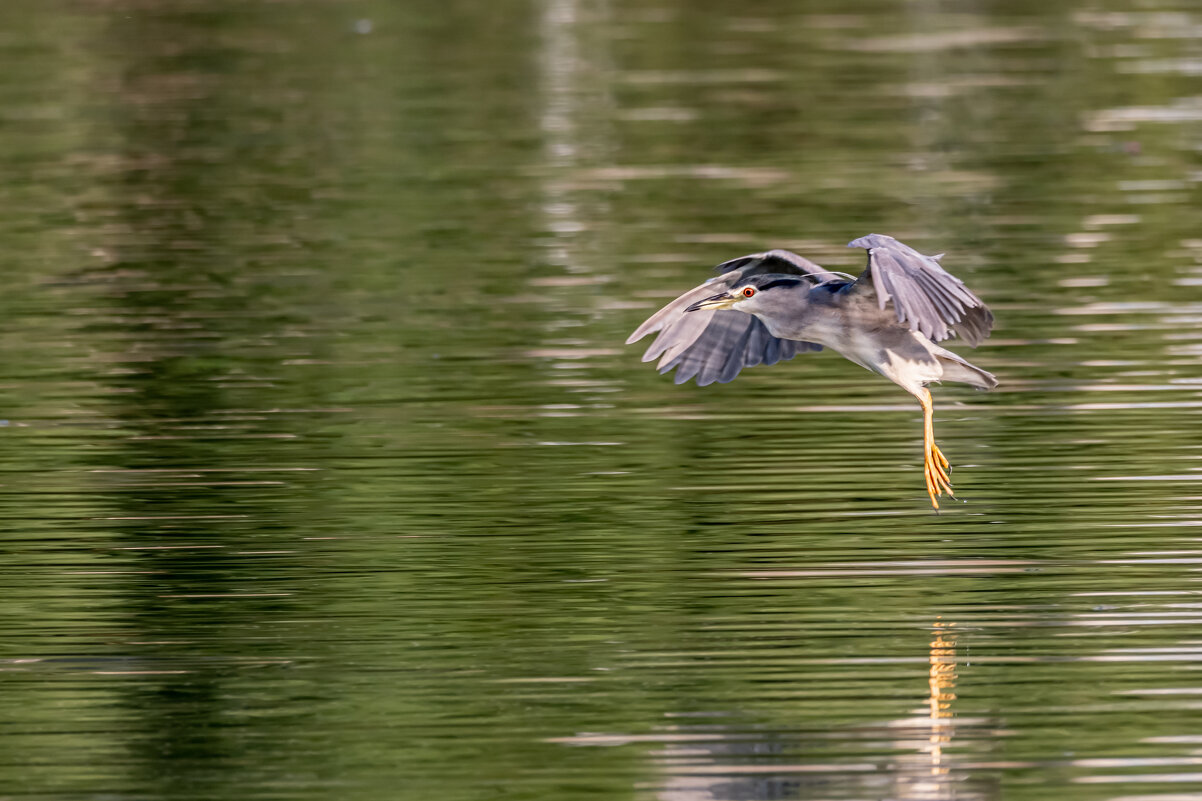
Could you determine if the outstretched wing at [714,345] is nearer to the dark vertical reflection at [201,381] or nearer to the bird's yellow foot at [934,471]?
the bird's yellow foot at [934,471]

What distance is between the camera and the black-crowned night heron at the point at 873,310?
11180 mm

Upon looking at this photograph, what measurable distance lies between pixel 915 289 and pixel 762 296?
0.98 metres

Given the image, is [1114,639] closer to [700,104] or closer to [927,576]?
[927,576]

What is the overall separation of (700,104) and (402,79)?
5.50 m

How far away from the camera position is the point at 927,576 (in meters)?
11.7

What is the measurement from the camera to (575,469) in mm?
14258

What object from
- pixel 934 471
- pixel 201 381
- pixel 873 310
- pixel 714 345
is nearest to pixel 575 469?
pixel 714 345

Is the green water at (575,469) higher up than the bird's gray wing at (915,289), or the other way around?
the bird's gray wing at (915,289)

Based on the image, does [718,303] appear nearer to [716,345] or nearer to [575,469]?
[716,345]

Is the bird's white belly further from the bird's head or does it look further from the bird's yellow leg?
the bird's head

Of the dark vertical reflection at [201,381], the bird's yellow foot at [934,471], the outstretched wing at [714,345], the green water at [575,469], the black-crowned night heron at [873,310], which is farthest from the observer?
the outstretched wing at [714,345]

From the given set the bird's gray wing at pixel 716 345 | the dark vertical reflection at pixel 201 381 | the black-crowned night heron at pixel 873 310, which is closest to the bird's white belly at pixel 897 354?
the black-crowned night heron at pixel 873 310

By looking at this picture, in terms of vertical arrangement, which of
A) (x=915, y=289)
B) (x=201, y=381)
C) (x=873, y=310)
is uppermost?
(x=915, y=289)

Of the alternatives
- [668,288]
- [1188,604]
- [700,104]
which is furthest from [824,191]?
[1188,604]
